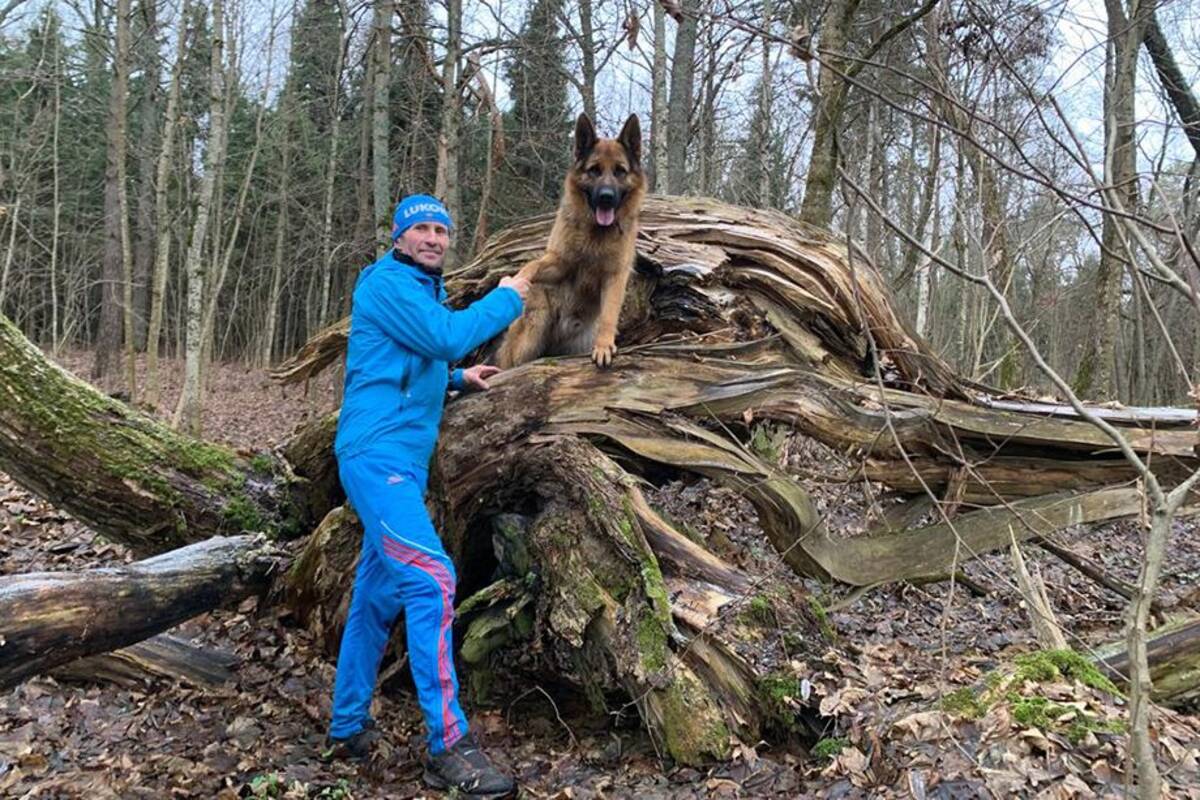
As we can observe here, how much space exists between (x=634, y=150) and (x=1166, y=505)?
13.8ft

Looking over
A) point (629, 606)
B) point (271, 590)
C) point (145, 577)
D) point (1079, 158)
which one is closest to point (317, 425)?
point (271, 590)

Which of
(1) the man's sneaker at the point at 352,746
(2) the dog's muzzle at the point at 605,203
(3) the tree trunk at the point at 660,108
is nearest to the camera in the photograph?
(1) the man's sneaker at the point at 352,746

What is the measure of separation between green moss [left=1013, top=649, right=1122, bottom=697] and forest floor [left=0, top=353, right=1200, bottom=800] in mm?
16

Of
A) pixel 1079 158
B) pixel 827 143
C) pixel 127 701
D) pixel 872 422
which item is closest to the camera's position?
pixel 1079 158

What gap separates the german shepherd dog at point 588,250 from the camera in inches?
215

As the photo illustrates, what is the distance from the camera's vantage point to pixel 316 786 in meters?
3.90

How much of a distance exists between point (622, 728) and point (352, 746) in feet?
4.76

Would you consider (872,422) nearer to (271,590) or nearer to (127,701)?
(271,590)

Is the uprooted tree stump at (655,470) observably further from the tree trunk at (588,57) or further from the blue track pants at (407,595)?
the tree trunk at (588,57)

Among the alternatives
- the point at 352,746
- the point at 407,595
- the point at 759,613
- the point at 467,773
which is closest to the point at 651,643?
the point at 759,613

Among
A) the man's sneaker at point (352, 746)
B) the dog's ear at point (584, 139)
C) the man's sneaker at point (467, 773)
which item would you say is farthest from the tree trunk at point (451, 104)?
the man's sneaker at point (467, 773)

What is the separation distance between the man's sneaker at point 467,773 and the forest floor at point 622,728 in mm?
187

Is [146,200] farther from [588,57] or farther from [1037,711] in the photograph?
[1037,711]

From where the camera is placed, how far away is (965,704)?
3559 millimetres
